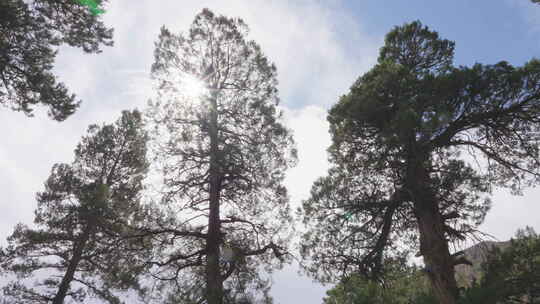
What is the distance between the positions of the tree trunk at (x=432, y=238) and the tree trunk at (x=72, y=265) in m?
12.6

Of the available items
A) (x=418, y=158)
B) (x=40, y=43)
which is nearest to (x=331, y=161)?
(x=418, y=158)

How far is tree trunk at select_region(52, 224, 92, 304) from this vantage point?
11.8 meters

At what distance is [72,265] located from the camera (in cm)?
1242

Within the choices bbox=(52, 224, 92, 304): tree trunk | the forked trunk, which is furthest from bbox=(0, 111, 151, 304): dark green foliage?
the forked trunk

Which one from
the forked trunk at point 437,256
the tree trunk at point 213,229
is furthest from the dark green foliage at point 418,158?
the tree trunk at point 213,229

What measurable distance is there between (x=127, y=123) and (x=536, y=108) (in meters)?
17.1

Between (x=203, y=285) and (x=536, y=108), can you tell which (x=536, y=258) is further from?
(x=203, y=285)

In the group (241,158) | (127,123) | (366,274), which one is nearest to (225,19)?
(241,158)

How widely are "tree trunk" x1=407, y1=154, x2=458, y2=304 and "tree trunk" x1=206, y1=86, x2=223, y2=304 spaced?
521 centimetres

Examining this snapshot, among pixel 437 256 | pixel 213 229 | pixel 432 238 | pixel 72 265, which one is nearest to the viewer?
pixel 437 256

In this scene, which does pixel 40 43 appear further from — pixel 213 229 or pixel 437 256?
pixel 437 256

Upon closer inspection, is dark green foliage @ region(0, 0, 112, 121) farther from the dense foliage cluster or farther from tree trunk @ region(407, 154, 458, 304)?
tree trunk @ region(407, 154, 458, 304)

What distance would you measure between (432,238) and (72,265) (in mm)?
13502

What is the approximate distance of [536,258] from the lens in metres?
6.59
